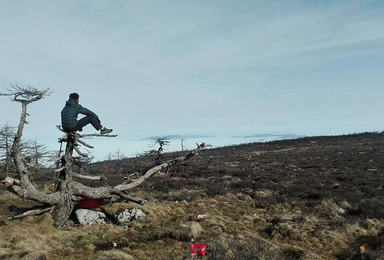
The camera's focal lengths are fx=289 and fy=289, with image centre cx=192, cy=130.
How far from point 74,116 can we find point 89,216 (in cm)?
364

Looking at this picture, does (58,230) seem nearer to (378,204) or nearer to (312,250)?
(312,250)

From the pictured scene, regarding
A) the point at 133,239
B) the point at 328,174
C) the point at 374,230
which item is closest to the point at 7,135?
the point at 133,239

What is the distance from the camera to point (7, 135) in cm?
1978

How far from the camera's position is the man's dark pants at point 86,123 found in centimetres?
914

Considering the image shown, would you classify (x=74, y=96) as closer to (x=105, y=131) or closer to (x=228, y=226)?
(x=105, y=131)

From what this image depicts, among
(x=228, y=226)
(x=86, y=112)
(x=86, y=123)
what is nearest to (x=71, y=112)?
(x=86, y=112)

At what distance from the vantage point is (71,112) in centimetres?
891

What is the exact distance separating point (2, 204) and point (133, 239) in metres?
7.12

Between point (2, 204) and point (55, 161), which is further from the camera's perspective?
point (2, 204)

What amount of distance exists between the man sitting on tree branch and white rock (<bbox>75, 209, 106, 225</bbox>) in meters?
3.03

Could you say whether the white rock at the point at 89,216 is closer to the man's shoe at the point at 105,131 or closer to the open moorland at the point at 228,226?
the open moorland at the point at 228,226

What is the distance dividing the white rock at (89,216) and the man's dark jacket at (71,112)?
3177mm

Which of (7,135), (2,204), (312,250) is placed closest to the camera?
(312,250)

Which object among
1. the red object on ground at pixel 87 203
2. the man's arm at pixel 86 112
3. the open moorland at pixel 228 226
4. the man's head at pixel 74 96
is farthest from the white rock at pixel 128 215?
the man's head at pixel 74 96
